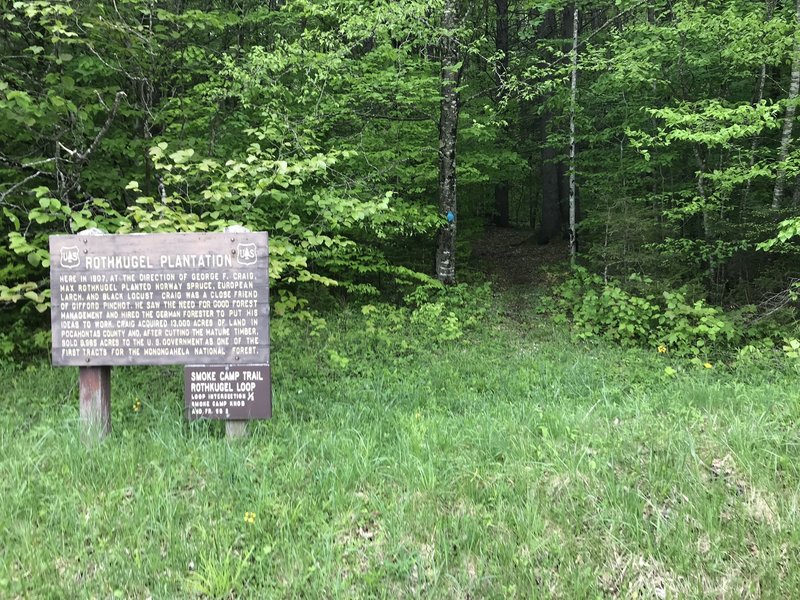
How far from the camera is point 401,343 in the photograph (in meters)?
7.86

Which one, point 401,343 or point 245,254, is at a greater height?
point 245,254

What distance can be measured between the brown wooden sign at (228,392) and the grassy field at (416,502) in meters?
0.21

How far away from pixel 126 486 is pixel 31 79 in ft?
19.5

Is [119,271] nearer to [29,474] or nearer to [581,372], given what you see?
[29,474]

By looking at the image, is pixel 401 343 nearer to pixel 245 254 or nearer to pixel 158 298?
pixel 245 254

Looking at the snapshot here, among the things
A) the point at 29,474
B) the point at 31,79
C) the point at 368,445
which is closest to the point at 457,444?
the point at 368,445

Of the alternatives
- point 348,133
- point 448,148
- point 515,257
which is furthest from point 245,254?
point 515,257

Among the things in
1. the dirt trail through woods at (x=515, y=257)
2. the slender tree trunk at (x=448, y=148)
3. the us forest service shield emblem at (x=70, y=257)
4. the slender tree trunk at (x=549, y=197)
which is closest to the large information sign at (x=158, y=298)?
the us forest service shield emblem at (x=70, y=257)

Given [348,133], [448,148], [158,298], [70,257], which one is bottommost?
[158,298]

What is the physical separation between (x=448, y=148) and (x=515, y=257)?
6052mm

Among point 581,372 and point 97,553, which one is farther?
point 581,372

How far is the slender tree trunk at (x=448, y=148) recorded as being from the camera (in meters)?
10.1

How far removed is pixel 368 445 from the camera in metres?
3.89

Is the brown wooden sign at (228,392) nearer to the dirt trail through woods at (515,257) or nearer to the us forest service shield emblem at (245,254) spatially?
the us forest service shield emblem at (245,254)
